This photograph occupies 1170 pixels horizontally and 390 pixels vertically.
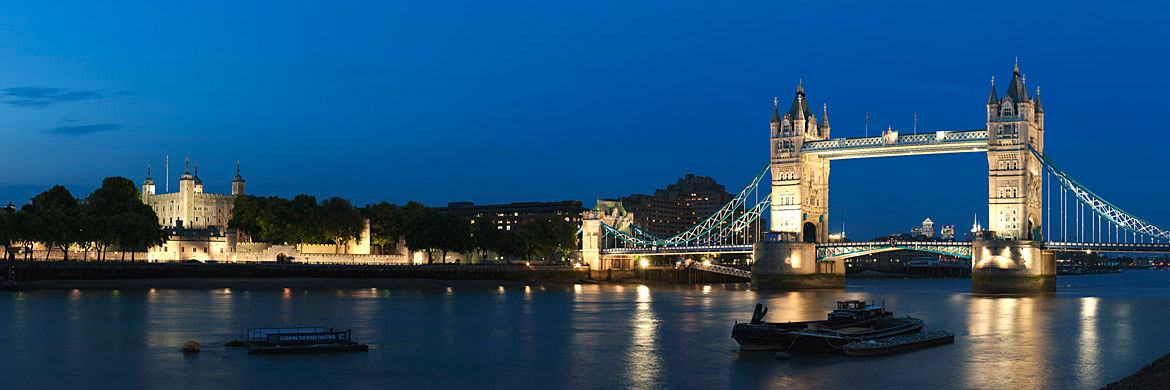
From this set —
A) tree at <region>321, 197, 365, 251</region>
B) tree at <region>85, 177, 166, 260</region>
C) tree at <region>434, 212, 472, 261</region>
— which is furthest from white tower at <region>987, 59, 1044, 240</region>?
tree at <region>85, 177, 166, 260</region>

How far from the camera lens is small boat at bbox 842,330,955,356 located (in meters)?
36.9

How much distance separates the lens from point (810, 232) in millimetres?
104875

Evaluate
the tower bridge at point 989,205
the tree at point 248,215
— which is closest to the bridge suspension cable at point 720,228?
the tower bridge at point 989,205

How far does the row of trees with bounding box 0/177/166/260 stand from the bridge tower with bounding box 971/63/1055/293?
6599 centimetres

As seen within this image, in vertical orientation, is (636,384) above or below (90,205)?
below

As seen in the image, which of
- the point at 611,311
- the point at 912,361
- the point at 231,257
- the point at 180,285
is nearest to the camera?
the point at 912,361

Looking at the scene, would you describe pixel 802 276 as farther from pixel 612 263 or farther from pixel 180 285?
pixel 180 285

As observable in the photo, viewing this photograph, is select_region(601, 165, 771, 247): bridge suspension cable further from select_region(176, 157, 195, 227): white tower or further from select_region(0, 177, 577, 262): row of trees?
select_region(176, 157, 195, 227): white tower

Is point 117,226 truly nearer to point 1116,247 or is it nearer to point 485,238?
point 485,238

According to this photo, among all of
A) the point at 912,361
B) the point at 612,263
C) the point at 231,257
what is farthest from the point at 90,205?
the point at 912,361

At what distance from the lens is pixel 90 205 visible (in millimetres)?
99062

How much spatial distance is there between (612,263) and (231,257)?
38.8 meters

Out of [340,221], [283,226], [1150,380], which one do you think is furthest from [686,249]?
[1150,380]

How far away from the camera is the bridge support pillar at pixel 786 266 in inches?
3826
